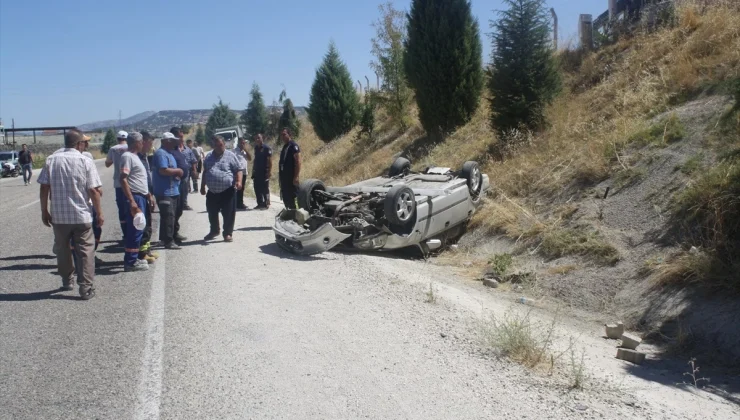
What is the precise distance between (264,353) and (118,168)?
484cm

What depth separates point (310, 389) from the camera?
4.48m

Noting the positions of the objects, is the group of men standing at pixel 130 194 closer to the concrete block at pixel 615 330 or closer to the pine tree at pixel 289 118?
the concrete block at pixel 615 330

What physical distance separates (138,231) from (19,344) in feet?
8.49

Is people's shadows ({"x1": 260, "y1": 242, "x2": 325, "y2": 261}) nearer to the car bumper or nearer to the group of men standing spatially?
the car bumper

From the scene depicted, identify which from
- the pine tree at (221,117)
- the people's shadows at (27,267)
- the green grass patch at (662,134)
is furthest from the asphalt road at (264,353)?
the pine tree at (221,117)

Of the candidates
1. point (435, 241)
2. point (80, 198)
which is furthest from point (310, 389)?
point (435, 241)

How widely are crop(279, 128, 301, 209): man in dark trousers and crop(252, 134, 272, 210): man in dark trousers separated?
8.06 ft

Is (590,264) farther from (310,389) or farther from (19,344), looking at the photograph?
(19,344)

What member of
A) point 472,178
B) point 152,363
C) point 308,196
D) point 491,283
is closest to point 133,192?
point 308,196

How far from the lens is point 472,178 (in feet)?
37.3

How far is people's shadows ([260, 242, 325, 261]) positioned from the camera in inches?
350

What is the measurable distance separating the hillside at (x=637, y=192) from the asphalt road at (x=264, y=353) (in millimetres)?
1219

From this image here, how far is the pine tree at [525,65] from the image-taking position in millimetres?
14273

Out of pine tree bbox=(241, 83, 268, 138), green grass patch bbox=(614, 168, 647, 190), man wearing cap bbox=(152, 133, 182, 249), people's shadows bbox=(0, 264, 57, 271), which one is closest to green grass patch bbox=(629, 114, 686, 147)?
green grass patch bbox=(614, 168, 647, 190)
